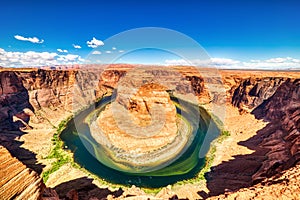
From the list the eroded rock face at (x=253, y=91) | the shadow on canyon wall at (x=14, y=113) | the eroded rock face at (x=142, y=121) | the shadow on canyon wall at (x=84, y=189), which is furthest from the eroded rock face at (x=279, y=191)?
the eroded rock face at (x=253, y=91)

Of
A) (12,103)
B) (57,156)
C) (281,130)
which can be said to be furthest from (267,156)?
(12,103)

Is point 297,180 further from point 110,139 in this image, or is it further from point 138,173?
point 110,139

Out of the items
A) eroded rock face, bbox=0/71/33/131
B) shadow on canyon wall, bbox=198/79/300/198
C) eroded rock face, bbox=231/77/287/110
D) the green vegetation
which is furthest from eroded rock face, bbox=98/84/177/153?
eroded rock face, bbox=231/77/287/110

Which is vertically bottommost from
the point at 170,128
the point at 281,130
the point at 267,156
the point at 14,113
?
the point at 267,156

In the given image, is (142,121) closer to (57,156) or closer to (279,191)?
(57,156)

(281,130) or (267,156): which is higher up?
(281,130)

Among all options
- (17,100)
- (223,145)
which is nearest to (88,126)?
(17,100)

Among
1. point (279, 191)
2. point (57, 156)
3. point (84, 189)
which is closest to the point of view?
point (279, 191)

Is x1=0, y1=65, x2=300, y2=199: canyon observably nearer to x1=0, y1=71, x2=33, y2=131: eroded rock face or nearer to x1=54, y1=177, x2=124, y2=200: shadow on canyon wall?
x1=0, y1=71, x2=33, y2=131: eroded rock face
